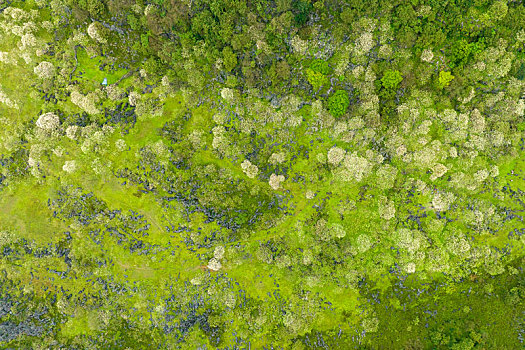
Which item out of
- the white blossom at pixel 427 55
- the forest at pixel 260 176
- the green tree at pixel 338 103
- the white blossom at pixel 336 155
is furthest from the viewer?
the white blossom at pixel 336 155

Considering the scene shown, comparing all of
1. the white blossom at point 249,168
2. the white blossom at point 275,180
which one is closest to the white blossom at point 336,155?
the white blossom at point 275,180

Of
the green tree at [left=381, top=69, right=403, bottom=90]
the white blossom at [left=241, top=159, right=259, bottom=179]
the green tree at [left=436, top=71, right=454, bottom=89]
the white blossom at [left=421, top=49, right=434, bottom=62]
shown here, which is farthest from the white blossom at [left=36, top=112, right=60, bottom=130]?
the green tree at [left=436, top=71, right=454, bottom=89]

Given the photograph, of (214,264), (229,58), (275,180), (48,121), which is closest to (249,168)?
(275,180)

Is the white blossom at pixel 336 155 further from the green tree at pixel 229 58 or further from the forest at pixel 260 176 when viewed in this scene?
the green tree at pixel 229 58

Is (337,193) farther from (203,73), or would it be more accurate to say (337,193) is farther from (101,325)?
(101,325)

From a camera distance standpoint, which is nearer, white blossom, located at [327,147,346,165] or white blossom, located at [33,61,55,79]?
white blossom, located at [327,147,346,165]

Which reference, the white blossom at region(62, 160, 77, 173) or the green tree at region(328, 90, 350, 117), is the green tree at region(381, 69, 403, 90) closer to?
the green tree at region(328, 90, 350, 117)

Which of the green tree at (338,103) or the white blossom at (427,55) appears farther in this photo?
the white blossom at (427,55)

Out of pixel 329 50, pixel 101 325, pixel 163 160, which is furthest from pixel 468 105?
pixel 101 325
